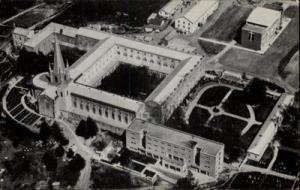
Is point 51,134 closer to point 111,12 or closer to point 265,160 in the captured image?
point 265,160

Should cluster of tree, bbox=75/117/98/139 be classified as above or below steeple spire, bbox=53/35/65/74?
below

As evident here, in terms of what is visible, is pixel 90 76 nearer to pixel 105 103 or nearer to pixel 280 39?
pixel 105 103

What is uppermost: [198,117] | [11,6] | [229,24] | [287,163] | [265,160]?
[229,24]

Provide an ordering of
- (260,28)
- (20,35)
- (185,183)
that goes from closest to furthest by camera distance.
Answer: (185,183), (260,28), (20,35)

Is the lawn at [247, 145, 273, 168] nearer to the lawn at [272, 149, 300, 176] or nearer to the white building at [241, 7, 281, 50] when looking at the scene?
the lawn at [272, 149, 300, 176]

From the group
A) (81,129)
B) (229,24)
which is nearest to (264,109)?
(229,24)

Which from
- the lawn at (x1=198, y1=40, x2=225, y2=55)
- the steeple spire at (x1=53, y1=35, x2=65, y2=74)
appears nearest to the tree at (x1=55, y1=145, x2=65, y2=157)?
the steeple spire at (x1=53, y1=35, x2=65, y2=74)
